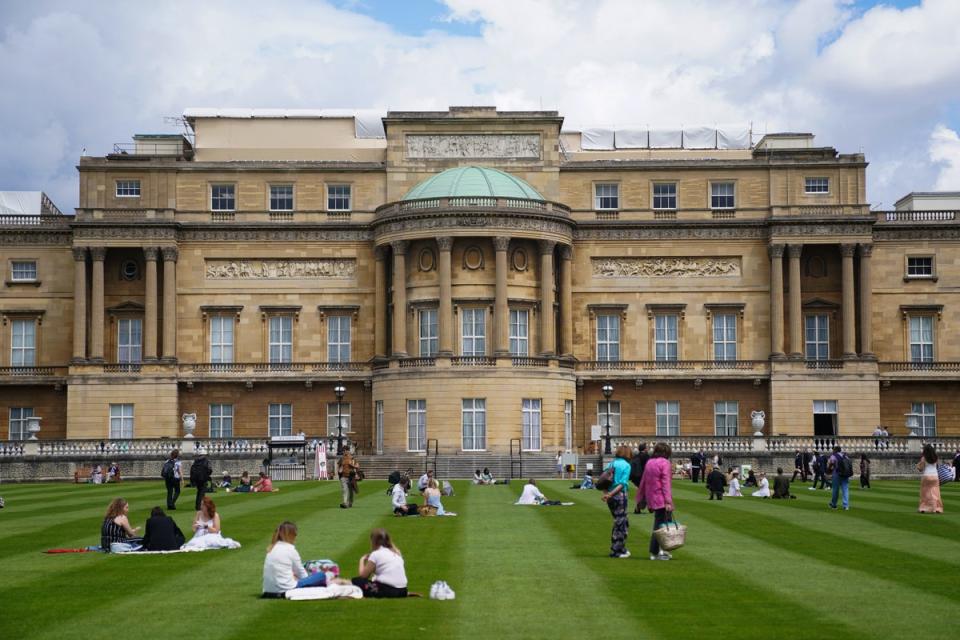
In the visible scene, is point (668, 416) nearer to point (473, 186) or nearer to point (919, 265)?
point (919, 265)

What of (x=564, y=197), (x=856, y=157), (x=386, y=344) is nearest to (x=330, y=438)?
(x=386, y=344)

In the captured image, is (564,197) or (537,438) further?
(564,197)

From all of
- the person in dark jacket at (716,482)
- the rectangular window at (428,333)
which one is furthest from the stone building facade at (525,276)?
the person in dark jacket at (716,482)

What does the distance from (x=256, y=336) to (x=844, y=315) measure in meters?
32.7

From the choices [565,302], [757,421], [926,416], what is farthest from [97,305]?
[926,416]

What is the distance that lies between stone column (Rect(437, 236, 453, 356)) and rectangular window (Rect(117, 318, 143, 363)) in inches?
708

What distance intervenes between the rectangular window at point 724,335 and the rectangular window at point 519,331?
11576 millimetres

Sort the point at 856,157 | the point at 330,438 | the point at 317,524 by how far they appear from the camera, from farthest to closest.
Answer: the point at 856,157 < the point at 330,438 < the point at 317,524

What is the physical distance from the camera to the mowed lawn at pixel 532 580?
18.1 m

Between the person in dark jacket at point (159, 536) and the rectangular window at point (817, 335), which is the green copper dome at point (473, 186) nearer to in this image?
the rectangular window at point (817, 335)

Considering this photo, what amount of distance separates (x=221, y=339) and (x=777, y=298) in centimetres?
3112

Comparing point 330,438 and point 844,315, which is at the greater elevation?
point 844,315

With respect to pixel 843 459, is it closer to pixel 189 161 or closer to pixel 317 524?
pixel 317 524

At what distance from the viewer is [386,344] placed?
253 feet
